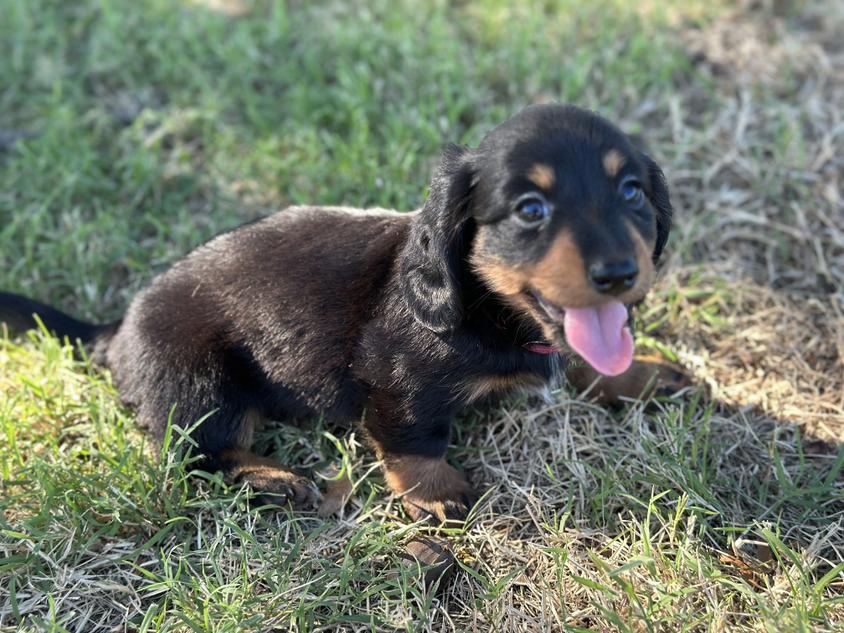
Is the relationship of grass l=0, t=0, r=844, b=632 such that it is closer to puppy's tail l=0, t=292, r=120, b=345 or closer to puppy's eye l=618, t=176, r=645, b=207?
puppy's tail l=0, t=292, r=120, b=345

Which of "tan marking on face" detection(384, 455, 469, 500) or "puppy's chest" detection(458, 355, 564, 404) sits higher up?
"puppy's chest" detection(458, 355, 564, 404)

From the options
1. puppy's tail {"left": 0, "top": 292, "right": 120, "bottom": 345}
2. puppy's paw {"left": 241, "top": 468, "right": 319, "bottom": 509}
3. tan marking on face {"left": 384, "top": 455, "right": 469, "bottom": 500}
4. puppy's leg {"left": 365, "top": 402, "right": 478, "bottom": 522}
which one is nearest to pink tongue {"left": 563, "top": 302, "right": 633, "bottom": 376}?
puppy's leg {"left": 365, "top": 402, "right": 478, "bottom": 522}

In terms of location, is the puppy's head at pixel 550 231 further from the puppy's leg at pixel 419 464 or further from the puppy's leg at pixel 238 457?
the puppy's leg at pixel 238 457

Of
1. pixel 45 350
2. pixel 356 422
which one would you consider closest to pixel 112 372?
pixel 45 350

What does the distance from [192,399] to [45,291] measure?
1478 millimetres

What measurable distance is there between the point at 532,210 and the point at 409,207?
5.29ft

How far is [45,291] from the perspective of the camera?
4.15 meters

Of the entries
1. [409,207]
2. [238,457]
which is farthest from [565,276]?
Answer: [409,207]

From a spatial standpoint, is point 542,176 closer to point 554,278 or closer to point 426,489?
point 554,278

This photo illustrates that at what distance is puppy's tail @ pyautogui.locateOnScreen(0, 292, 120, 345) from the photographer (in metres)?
3.61

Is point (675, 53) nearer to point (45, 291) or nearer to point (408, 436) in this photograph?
point (408, 436)

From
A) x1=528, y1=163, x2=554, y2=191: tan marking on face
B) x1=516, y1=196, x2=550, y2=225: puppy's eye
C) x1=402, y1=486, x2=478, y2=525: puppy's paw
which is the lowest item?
x1=402, y1=486, x2=478, y2=525: puppy's paw

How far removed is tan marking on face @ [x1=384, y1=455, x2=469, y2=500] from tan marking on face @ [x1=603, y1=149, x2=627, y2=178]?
127 centimetres

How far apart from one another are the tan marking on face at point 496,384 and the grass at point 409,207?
1.04ft
